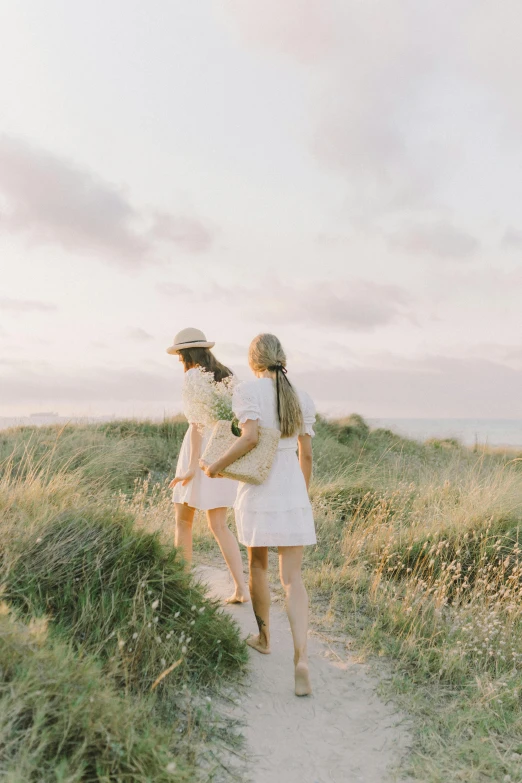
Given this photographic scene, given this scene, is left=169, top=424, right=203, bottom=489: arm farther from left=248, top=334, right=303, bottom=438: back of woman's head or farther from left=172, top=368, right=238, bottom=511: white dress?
left=248, top=334, right=303, bottom=438: back of woman's head

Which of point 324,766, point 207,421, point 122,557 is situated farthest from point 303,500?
point 324,766

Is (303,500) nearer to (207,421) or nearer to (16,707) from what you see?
(207,421)

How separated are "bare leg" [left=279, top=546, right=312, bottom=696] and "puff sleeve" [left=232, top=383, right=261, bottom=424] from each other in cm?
96

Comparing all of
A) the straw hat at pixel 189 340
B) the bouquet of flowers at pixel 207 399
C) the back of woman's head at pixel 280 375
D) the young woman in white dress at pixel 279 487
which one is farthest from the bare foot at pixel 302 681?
the straw hat at pixel 189 340

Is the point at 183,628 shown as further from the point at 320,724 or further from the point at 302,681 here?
the point at 320,724

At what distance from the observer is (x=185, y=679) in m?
3.97

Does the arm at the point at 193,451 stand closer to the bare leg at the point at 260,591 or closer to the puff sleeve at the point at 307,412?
the bare leg at the point at 260,591

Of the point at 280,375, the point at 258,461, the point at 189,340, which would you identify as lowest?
the point at 258,461

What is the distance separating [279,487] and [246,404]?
0.63m

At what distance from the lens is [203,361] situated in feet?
17.4

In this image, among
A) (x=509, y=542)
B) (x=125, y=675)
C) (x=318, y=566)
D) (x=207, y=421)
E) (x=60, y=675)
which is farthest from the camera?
(x=509, y=542)

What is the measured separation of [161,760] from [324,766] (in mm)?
1232

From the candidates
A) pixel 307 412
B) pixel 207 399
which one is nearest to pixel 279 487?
pixel 307 412

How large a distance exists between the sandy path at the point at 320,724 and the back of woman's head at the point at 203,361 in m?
2.14
